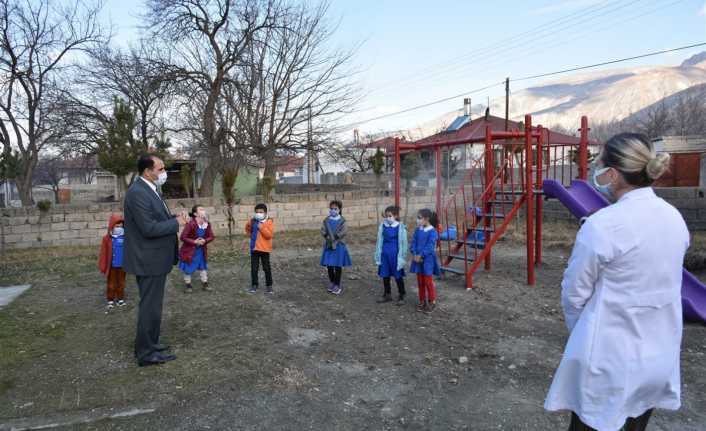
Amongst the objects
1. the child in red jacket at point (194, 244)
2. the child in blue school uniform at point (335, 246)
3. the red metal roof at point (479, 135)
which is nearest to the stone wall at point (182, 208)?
the red metal roof at point (479, 135)

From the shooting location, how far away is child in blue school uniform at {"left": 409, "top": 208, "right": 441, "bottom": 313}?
5.86 m

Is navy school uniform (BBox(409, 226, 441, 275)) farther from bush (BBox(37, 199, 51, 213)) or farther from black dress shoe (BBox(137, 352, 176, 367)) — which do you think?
bush (BBox(37, 199, 51, 213))

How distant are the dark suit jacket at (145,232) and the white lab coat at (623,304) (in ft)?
10.9

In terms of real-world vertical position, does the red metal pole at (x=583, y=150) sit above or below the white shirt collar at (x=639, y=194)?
above

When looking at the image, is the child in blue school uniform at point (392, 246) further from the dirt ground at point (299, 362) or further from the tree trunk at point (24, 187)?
the tree trunk at point (24, 187)

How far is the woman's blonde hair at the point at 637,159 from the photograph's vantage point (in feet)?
5.76

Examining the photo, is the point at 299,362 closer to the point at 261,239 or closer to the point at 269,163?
Result: the point at 261,239

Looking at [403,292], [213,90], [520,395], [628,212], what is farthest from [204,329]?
[213,90]

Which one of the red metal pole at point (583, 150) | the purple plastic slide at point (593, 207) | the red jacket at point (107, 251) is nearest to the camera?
the purple plastic slide at point (593, 207)

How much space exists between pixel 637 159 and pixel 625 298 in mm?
509

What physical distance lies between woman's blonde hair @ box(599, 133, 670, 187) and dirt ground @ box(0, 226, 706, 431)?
210 cm

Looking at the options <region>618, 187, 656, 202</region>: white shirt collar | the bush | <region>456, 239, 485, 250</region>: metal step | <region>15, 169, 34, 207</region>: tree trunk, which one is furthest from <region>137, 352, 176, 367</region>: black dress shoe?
<region>15, 169, 34, 207</region>: tree trunk

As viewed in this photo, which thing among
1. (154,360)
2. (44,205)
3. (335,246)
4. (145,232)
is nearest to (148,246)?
(145,232)

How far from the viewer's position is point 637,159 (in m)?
1.77
